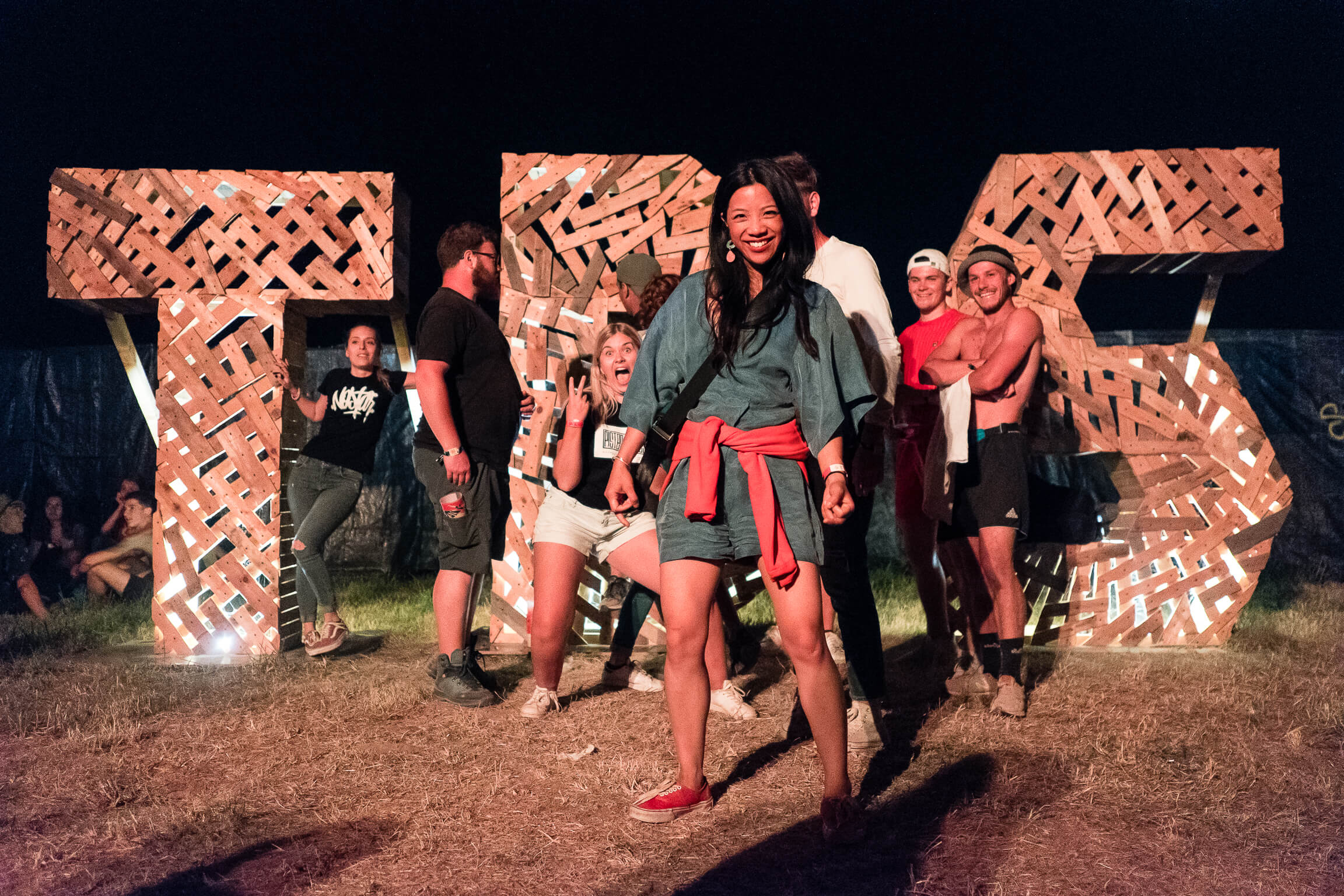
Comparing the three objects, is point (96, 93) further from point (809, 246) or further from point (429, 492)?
point (809, 246)

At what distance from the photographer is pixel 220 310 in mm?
4547

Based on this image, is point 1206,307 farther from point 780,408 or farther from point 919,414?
point 780,408

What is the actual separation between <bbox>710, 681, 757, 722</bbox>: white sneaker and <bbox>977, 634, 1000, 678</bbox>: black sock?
1085mm

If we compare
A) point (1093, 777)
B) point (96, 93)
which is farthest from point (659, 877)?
point (96, 93)

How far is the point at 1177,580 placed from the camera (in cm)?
435

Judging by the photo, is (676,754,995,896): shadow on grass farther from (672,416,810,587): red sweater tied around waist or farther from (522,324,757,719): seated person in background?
(522,324,757,719): seated person in background

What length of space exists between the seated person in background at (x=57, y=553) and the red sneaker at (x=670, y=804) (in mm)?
5643

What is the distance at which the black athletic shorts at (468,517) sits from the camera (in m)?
3.39

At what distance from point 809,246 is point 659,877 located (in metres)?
1.52

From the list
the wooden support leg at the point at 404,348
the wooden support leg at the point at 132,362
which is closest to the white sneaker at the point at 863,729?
the wooden support leg at the point at 404,348

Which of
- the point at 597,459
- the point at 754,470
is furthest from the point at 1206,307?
the point at 754,470

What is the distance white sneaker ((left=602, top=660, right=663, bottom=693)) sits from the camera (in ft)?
12.2

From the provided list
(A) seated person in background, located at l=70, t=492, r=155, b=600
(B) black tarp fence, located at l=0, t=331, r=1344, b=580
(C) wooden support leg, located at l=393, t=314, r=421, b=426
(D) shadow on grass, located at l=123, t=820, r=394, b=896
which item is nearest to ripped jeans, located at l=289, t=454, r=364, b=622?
(C) wooden support leg, located at l=393, t=314, r=421, b=426

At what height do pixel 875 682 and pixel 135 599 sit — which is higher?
pixel 875 682
